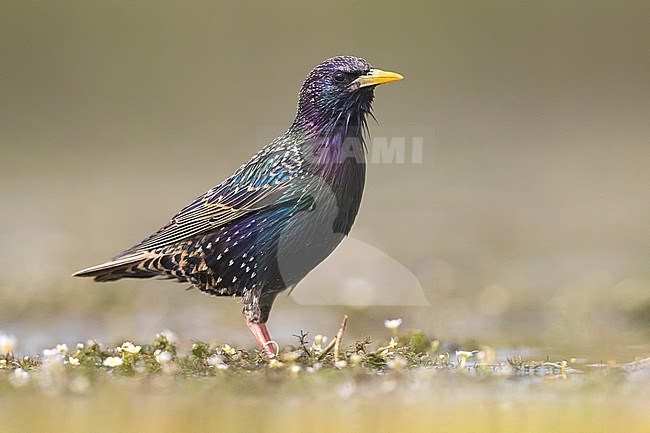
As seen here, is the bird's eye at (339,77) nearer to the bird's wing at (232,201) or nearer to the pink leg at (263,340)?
the bird's wing at (232,201)

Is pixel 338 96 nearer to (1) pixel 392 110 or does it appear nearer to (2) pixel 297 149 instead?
(2) pixel 297 149

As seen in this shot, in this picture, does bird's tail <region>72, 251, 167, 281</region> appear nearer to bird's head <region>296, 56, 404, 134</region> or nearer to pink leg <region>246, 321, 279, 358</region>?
pink leg <region>246, 321, 279, 358</region>

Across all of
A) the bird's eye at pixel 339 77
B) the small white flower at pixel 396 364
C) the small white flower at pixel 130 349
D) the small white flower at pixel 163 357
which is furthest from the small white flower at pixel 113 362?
the bird's eye at pixel 339 77

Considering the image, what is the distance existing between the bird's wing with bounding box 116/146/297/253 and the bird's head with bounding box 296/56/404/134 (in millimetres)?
314

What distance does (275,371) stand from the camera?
6148mm

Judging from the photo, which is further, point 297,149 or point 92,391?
point 297,149

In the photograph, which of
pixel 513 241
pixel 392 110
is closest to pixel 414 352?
pixel 513 241

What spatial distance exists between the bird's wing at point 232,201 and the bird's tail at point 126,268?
56mm

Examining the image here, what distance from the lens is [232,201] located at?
6668 mm

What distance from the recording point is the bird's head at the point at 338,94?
659 centimetres

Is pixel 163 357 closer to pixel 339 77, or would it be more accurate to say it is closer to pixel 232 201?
pixel 232 201

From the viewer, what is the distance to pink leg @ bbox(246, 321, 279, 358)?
256 inches

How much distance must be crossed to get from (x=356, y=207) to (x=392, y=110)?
616cm

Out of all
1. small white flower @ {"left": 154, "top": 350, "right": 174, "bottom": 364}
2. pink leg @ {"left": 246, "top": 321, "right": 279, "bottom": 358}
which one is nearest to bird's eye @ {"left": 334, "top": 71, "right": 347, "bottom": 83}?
pink leg @ {"left": 246, "top": 321, "right": 279, "bottom": 358}
